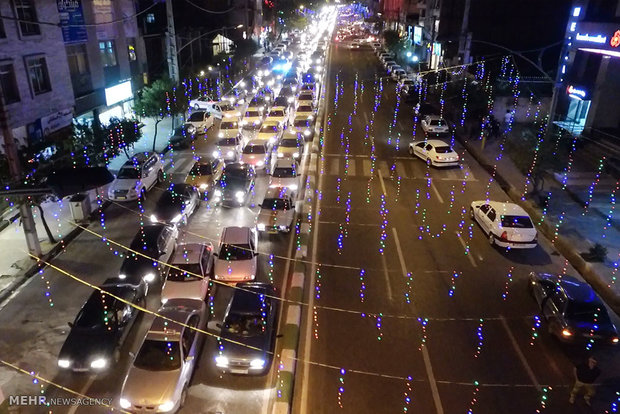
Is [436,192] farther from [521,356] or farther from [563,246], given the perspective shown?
[521,356]

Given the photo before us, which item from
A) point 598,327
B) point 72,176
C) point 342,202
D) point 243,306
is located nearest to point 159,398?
point 243,306

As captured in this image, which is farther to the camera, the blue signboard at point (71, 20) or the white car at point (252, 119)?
the white car at point (252, 119)

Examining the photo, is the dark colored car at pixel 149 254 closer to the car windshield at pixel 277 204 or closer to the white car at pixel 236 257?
the white car at pixel 236 257

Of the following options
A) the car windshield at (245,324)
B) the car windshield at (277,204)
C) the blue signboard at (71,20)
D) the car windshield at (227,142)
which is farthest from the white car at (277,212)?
the blue signboard at (71,20)

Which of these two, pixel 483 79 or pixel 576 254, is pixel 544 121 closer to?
pixel 483 79

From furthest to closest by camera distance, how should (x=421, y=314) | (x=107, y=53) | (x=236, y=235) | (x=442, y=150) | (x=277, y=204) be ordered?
(x=107, y=53), (x=442, y=150), (x=277, y=204), (x=236, y=235), (x=421, y=314)

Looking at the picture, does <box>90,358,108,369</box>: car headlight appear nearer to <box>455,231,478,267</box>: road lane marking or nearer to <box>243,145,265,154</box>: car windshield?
<box>455,231,478,267</box>: road lane marking

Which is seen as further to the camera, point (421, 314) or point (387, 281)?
point (387, 281)

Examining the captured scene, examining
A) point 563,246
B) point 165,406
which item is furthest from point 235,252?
point 563,246
